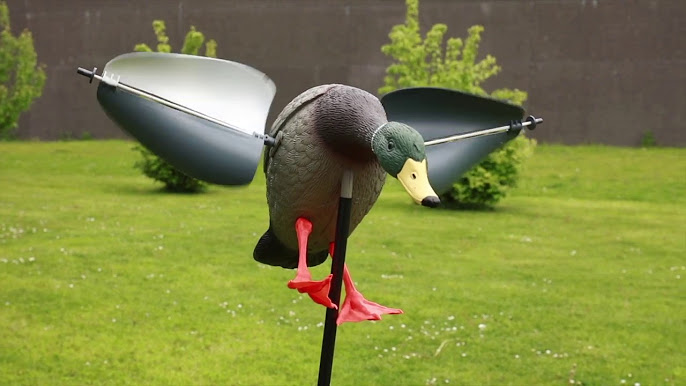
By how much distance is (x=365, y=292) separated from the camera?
638 cm

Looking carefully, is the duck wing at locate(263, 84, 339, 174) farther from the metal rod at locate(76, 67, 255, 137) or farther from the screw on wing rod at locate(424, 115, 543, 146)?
the screw on wing rod at locate(424, 115, 543, 146)

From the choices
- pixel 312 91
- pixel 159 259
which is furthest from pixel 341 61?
pixel 312 91

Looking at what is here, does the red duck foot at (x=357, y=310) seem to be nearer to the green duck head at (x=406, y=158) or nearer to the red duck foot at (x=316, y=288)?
the red duck foot at (x=316, y=288)

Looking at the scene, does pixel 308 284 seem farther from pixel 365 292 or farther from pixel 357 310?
pixel 365 292

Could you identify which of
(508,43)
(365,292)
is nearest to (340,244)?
(365,292)

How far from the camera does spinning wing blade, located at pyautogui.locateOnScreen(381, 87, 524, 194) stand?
7.45 ft

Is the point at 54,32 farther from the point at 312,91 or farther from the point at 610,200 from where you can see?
the point at 312,91

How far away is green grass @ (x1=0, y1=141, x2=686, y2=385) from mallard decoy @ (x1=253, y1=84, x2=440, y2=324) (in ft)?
9.00

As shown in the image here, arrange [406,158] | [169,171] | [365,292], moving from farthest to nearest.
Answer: [169,171]
[365,292]
[406,158]

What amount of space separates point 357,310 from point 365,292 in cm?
402

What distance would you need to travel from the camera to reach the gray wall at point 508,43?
14758 mm

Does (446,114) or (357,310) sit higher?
(446,114)

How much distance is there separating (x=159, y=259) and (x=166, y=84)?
17.9ft

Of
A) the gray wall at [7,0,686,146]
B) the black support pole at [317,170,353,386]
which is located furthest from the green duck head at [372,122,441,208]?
the gray wall at [7,0,686,146]
